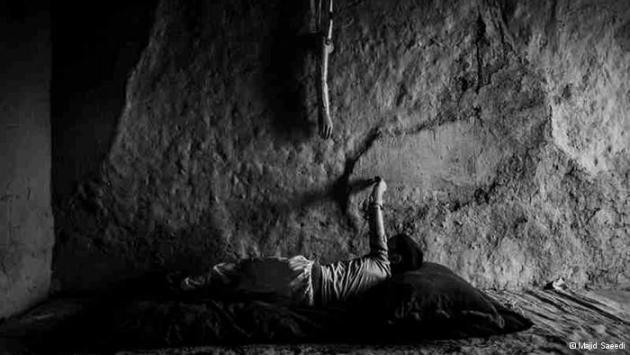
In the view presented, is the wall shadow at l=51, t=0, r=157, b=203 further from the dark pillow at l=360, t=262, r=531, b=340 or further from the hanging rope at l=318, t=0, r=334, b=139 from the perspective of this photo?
the dark pillow at l=360, t=262, r=531, b=340

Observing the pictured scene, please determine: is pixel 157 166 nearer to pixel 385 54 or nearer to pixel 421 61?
pixel 385 54

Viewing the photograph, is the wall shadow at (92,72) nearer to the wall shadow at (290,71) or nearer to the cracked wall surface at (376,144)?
the cracked wall surface at (376,144)

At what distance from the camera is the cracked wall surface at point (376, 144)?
3.06m

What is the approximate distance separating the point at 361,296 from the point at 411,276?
301mm

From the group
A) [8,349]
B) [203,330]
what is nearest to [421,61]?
[203,330]

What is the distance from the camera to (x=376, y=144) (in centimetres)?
316

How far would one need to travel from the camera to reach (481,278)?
10.5ft

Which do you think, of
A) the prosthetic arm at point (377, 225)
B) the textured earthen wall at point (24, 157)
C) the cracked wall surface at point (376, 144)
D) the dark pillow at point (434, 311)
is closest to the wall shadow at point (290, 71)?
the cracked wall surface at point (376, 144)

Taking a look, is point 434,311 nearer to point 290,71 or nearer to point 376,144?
point 376,144

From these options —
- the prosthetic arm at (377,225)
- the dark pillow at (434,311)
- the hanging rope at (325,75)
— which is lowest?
the dark pillow at (434,311)

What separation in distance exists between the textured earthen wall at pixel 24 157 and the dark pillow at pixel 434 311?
190cm

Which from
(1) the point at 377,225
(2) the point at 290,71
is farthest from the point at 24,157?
(1) the point at 377,225

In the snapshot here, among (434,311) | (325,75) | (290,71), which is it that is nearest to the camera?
(434,311)

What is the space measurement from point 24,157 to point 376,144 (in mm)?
2028
